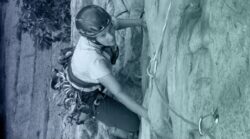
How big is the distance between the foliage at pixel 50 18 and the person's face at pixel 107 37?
3.62 m

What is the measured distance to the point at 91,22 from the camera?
3.40 m

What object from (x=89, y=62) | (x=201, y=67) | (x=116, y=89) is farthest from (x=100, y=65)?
(x=201, y=67)

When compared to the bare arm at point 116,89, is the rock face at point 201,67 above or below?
above

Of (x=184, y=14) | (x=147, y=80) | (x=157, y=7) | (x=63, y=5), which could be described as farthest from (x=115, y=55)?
(x=63, y=5)

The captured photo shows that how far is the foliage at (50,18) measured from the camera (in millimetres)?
7008

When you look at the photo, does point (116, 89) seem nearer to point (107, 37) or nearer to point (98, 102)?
point (107, 37)

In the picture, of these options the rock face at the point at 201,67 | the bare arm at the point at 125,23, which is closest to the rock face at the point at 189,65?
the rock face at the point at 201,67

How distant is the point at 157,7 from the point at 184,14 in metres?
0.66

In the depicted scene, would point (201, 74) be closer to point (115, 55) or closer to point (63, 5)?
point (115, 55)

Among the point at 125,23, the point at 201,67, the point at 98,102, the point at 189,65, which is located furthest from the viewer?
the point at 98,102

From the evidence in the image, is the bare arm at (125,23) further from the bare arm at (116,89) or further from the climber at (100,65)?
the bare arm at (116,89)

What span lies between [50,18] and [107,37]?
376 cm

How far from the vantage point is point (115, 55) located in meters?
3.81

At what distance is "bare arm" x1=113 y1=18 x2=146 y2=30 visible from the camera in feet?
12.4
